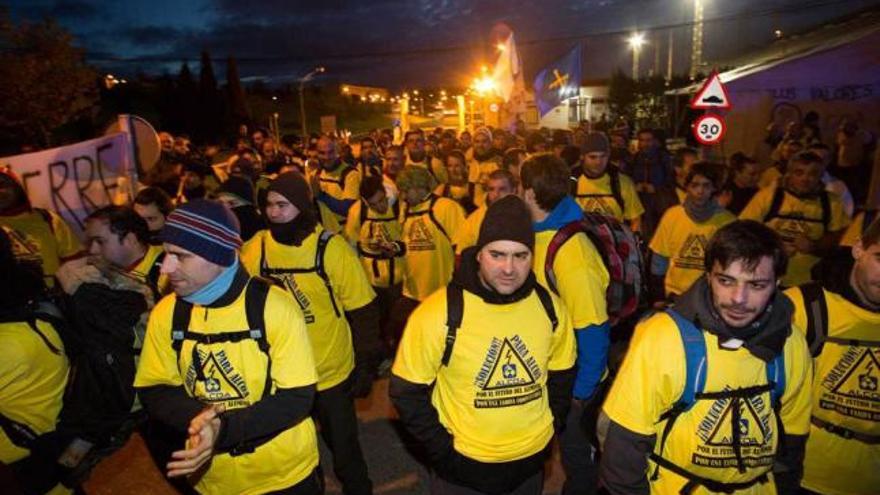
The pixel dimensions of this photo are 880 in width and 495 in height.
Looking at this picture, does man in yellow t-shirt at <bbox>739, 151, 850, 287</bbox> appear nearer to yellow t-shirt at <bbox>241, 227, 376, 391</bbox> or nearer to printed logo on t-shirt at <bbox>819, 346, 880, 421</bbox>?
printed logo on t-shirt at <bbox>819, 346, 880, 421</bbox>

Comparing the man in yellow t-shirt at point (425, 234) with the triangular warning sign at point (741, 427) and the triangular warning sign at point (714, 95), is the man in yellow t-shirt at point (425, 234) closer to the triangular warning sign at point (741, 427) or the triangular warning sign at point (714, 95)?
Result: the triangular warning sign at point (741, 427)

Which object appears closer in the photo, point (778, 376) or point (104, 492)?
point (778, 376)

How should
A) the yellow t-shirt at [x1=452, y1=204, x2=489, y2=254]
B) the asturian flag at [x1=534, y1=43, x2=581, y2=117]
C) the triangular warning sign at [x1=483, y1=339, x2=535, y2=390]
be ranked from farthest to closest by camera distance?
the asturian flag at [x1=534, y1=43, x2=581, y2=117] → the yellow t-shirt at [x1=452, y1=204, x2=489, y2=254] → the triangular warning sign at [x1=483, y1=339, x2=535, y2=390]

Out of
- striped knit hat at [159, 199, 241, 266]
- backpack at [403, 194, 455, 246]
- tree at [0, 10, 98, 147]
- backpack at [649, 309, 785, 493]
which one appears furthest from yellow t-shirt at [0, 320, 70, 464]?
tree at [0, 10, 98, 147]

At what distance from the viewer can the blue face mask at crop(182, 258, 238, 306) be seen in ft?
8.82

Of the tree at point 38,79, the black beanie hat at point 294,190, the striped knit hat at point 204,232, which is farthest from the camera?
the tree at point 38,79

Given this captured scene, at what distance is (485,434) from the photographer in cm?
285

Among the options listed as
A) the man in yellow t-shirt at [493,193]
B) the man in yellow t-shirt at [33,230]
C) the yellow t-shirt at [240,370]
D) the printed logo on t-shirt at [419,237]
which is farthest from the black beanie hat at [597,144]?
the man in yellow t-shirt at [33,230]

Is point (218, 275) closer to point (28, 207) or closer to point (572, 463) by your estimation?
point (572, 463)

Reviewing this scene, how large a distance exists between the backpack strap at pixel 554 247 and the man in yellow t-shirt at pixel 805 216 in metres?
2.83

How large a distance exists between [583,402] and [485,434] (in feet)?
3.27

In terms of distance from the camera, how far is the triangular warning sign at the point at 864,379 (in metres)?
Answer: 2.79

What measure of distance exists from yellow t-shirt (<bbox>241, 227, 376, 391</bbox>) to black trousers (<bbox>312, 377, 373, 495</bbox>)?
10 centimetres

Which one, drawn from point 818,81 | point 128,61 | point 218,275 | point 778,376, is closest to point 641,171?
point 818,81
